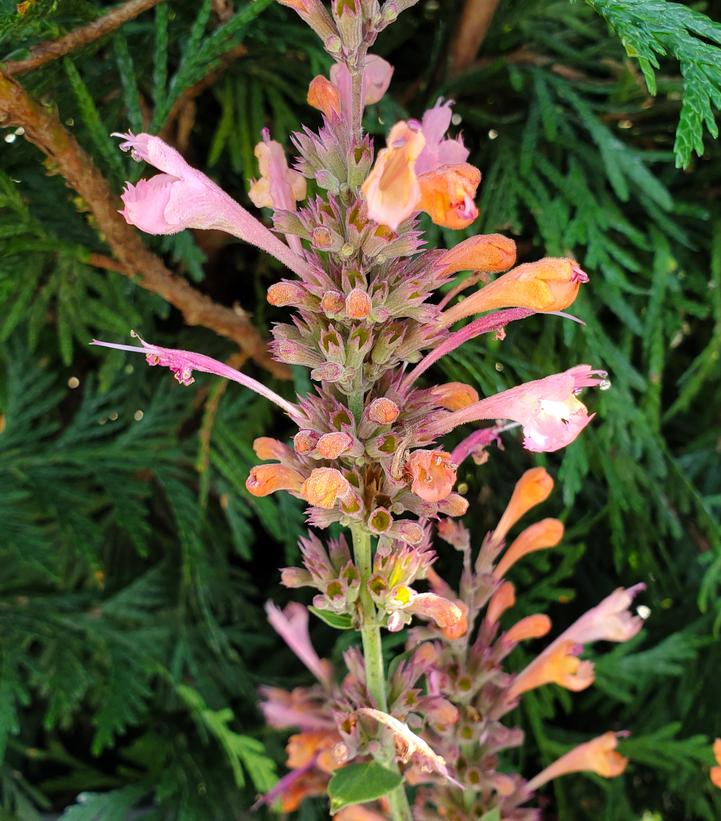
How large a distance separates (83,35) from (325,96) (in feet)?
0.63

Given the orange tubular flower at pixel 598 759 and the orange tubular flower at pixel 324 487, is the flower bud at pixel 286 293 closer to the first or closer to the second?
the orange tubular flower at pixel 324 487

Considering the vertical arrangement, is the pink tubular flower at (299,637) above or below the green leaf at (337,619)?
below

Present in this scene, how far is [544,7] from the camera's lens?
597 millimetres

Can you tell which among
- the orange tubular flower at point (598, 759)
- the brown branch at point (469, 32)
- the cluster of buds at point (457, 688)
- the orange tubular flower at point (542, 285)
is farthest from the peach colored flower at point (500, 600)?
the brown branch at point (469, 32)

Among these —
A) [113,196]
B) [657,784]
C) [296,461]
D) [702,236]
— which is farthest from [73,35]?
[657,784]

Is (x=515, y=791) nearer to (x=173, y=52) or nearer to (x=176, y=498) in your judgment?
(x=176, y=498)

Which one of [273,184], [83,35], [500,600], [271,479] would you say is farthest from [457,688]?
[83,35]

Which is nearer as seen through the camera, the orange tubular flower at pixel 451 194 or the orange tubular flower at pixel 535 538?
the orange tubular flower at pixel 451 194

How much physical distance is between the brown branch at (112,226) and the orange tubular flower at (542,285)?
242 mm

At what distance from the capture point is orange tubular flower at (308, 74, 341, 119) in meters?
0.33

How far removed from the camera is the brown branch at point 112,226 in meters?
0.41

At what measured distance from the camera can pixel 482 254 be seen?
34cm

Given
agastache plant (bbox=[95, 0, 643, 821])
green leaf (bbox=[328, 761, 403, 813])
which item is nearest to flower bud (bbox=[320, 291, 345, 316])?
agastache plant (bbox=[95, 0, 643, 821])

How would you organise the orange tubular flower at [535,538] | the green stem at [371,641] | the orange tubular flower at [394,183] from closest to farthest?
the orange tubular flower at [394,183], the green stem at [371,641], the orange tubular flower at [535,538]
